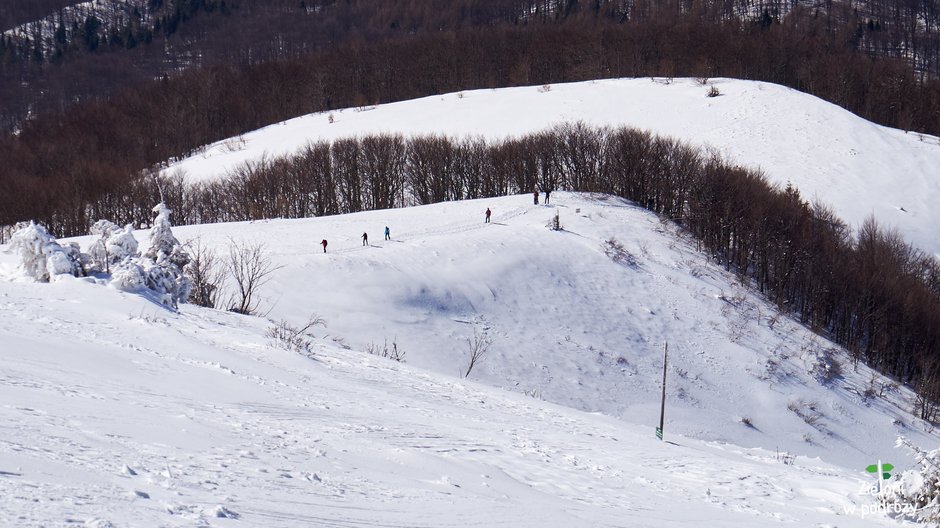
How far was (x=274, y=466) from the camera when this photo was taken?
8.66 m

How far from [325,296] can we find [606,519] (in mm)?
27555

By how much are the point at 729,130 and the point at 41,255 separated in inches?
2464

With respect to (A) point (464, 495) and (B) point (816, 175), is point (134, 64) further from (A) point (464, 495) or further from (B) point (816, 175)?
(A) point (464, 495)

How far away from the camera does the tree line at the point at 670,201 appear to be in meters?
45.3

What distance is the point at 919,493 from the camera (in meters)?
10.3

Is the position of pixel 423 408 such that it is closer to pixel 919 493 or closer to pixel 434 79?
pixel 919 493

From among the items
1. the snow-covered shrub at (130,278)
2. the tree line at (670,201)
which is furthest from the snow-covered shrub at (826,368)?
the snow-covered shrub at (130,278)

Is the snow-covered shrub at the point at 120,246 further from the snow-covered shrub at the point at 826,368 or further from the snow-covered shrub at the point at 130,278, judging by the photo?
the snow-covered shrub at the point at 826,368

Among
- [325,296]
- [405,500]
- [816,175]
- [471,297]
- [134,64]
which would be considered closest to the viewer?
[405,500]

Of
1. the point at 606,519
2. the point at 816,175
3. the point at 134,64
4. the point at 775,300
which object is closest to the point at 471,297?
the point at 775,300

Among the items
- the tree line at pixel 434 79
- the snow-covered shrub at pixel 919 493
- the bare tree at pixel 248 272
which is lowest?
the bare tree at pixel 248 272

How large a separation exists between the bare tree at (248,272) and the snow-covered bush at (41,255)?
809 cm

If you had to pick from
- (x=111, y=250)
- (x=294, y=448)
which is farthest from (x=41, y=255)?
(x=294, y=448)

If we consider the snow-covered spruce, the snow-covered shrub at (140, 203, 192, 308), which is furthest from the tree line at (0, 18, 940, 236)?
the snow-covered spruce
